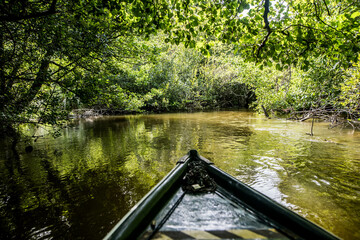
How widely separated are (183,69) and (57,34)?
70.0 ft

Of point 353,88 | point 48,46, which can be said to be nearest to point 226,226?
point 48,46

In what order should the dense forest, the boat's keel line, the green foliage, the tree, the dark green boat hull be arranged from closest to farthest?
the dark green boat hull → the boat's keel line → the dense forest → the tree → the green foliage

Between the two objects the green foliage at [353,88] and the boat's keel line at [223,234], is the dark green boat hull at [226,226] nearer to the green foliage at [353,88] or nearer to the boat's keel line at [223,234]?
the boat's keel line at [223,234]

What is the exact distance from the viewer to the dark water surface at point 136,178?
303 cm

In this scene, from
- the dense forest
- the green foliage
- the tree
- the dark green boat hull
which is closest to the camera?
the dark green boat hull

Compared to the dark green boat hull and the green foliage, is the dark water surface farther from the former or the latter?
the green foliage

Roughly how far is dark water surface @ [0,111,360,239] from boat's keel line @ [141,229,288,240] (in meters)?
1.40

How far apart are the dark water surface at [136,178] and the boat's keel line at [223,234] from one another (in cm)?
140

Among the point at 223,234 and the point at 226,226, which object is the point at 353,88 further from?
the point at 223,234

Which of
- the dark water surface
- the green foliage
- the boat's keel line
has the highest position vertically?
the green foliage

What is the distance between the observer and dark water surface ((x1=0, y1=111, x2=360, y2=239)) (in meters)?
3.03

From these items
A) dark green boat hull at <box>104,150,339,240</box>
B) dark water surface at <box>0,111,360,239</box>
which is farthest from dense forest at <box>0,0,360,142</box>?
dark green boat hull at <box>104,150,339,240</box>

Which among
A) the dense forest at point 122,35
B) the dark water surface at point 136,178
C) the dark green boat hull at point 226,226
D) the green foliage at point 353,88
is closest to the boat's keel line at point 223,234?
the dark green boat hull at point 226,226

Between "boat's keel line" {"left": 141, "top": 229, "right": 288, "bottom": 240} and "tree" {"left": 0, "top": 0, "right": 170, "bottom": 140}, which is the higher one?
"tree" {"left": 0, "top": 0, "right": 170, "bottom": 140}
